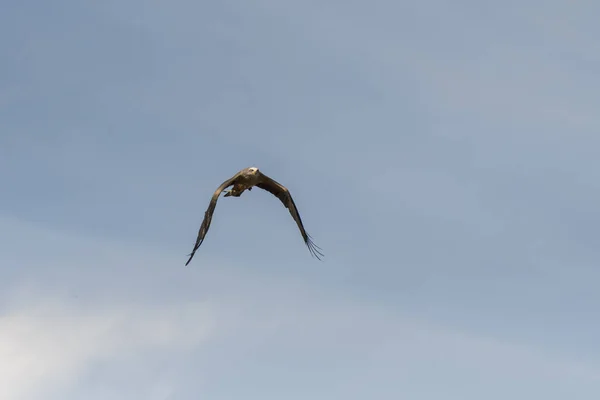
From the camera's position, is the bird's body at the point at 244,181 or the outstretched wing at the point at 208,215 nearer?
the outstretched wing at the point at 208,215

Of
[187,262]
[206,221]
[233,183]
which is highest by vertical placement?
[233,183]

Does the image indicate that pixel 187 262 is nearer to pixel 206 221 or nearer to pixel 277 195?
pixel 206 221

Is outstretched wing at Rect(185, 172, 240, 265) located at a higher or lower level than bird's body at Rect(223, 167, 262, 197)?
lower

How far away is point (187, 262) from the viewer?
3200 centimetres

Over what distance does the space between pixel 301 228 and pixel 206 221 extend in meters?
8.38

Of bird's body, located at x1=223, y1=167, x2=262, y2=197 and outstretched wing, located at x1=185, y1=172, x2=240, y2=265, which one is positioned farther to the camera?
bird's body, located at x1=223, y1=167, x2=262, y2=197

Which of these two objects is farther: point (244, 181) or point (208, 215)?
point (244, 181)

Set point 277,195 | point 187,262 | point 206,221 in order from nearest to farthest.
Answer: point 187,262
point 206,221
point 277,195

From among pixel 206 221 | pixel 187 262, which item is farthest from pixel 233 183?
pixel 187 262

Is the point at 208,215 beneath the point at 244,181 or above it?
beneath

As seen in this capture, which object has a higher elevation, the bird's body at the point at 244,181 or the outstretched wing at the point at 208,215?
the bird's body at the point at 244,181

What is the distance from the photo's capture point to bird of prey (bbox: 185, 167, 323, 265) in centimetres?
3731

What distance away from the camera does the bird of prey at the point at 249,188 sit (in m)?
37.3

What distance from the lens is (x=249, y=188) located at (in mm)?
41250
